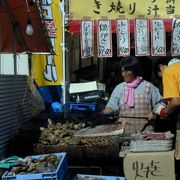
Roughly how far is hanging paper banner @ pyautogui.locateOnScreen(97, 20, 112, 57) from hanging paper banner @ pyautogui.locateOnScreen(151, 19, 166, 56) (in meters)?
0.82

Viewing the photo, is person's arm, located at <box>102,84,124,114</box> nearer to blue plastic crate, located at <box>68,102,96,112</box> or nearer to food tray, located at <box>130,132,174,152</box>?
food tray, located at <box>130,132,174,152</box>

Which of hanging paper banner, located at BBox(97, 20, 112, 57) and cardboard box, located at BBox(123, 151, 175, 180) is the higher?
hanging paper banner, located at BBox(97, 20, 112, 57)

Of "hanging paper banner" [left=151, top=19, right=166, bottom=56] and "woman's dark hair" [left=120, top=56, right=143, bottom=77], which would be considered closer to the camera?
"woman's dark hair" [left=120, top=56, right=143, bottom=77]

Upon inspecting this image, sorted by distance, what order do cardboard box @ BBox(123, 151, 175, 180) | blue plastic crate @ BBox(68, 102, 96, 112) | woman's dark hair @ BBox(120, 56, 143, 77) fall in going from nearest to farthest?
cardboard box @ BBox(123, 151, 175, 180) → woman's dark hair @ BBox(120, 56, 143, 77) → blue plastic crate @ BBox(68, 102, 96, 112)

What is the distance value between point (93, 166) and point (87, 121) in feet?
3.67

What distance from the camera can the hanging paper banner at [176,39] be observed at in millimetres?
8344

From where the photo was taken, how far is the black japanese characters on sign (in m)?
5.14

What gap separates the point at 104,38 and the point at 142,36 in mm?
726

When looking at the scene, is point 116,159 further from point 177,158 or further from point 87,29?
point 87,29

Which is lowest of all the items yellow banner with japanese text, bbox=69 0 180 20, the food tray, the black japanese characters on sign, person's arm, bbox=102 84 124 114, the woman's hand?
the black japanese characters on sign

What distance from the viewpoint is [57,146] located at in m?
5.47

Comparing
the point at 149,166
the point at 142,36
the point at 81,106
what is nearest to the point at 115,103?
the point at 149,166

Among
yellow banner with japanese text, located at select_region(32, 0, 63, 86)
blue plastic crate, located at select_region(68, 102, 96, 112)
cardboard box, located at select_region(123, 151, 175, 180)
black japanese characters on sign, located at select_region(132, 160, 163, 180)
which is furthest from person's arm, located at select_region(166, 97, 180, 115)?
yellow banner with japanese text, located at select_region(32, 0, 63, 86)

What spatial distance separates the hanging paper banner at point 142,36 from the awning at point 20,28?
5.81 ft
